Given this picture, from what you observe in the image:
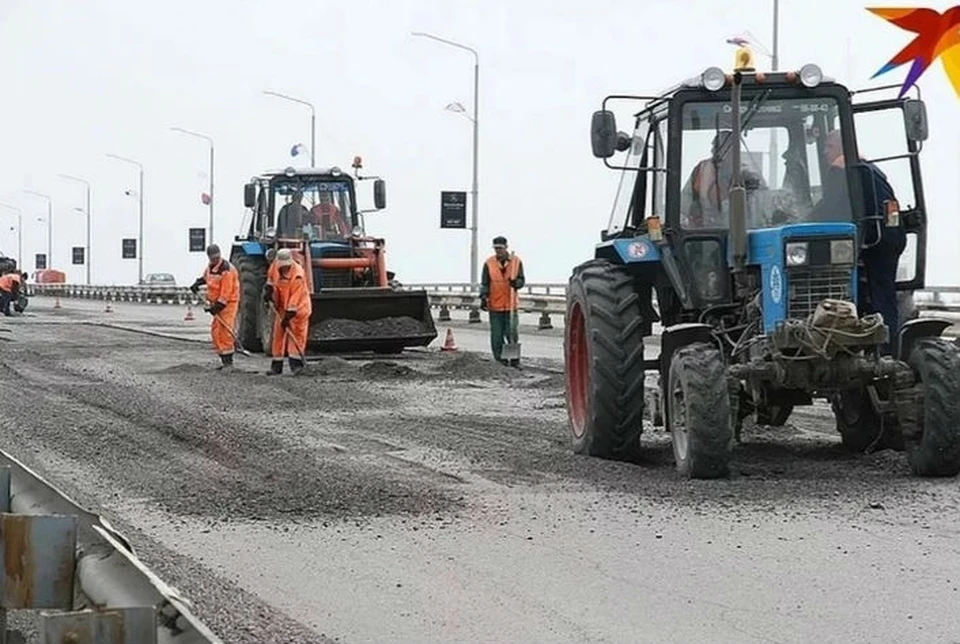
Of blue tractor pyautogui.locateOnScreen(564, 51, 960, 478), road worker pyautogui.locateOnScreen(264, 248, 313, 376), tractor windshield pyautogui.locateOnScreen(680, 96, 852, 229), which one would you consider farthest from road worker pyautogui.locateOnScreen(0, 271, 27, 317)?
tractor windshield pyautogui.locateOnScreen(680, 96, 852, 229)

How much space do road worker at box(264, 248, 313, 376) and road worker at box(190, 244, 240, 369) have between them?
1163 millimetres

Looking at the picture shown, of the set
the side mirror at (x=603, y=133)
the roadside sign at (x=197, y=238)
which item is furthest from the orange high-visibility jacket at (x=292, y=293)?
the roadside sign at (x=197, y=238)

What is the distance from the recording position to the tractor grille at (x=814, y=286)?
30.4 ft

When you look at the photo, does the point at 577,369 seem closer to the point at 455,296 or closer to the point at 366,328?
the point at 366,328

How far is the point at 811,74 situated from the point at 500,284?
11002 millimetres

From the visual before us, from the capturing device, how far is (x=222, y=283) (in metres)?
20.9

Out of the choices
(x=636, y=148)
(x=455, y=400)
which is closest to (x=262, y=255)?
(x=455, y=400)

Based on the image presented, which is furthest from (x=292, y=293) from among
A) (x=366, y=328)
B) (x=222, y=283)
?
(x=366, y=328)

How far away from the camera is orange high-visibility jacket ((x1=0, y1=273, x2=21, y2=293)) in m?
42.0

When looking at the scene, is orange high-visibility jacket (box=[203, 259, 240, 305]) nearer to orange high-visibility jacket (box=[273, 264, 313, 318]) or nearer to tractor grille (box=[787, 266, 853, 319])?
orange high-visibility jacket (box=[273, 264, 313, 318])

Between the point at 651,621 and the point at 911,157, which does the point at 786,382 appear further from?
the point at 651,621

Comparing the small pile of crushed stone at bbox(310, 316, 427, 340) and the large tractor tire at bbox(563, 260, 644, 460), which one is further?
the small pile of crushed stone at bbox(310, 316, 427, 340)

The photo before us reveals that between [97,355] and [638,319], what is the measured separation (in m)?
14.0

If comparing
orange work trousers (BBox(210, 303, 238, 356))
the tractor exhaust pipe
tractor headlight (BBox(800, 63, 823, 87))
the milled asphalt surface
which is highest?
tractor headlight (BBox(800, 63, 823, 87))
